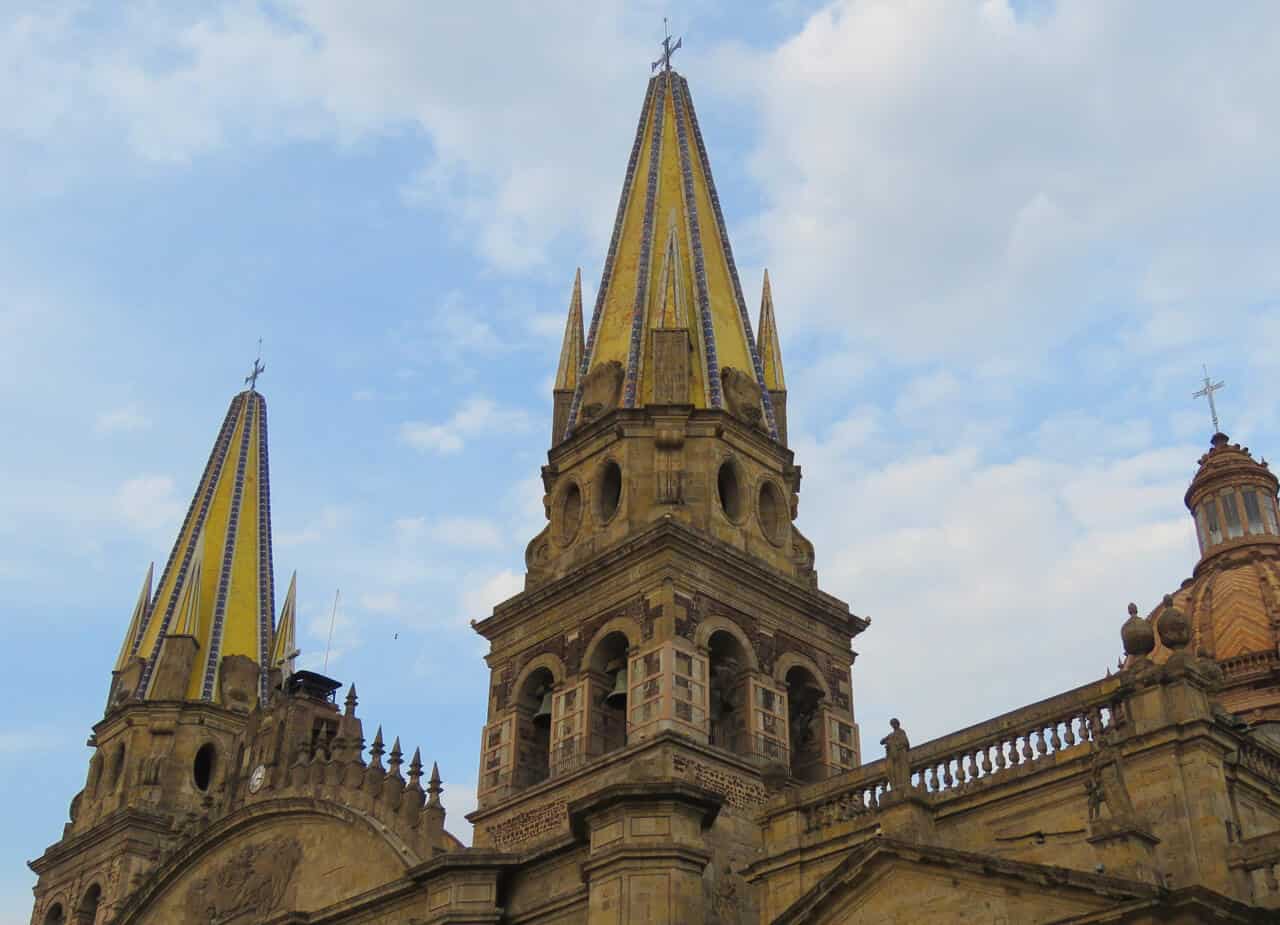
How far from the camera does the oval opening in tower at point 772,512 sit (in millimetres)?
29031

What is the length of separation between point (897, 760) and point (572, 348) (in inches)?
611

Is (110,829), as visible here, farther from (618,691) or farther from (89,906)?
(618,691)

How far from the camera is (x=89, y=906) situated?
37094 millimetres

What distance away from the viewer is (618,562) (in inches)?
1067

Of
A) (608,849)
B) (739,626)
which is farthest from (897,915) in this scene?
(739,626)

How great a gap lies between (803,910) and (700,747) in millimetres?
6172

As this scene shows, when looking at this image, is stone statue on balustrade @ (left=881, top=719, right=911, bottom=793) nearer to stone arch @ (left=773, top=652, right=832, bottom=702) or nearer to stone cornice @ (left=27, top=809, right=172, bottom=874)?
stone arch @ (left=773, top=652, right=832, bottom=702)

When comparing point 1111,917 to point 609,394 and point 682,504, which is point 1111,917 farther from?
point 609,394

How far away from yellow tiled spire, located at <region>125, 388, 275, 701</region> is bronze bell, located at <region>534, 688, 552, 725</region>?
1424 centimetres

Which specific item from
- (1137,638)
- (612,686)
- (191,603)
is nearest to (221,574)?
(191,603)

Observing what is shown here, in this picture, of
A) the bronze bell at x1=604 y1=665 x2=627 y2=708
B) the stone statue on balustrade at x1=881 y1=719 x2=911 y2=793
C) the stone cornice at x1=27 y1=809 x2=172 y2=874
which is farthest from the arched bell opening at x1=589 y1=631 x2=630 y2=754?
the stone cornice at x1=27 y1=809 x2=172 y2=874

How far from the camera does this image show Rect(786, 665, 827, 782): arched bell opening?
2714cm

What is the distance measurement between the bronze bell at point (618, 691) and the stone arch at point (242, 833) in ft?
13.6

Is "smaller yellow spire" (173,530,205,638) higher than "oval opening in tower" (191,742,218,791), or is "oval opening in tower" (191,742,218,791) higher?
"smaller yellow spire" (173,530,205,638)
